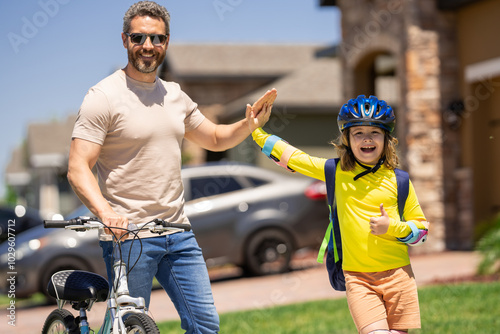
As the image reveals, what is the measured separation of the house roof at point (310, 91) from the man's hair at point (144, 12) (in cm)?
1750

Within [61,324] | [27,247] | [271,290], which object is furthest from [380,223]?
[27,247]

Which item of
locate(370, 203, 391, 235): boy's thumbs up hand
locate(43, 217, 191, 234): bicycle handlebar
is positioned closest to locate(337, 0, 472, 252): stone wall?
locate(370, 203, 391, 235): boy's thumbs up hand

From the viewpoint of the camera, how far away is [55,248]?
33.8 feet

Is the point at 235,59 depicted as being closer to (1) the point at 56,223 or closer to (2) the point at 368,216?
(2) the point at 368,216

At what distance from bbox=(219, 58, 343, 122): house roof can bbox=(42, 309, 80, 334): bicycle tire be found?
17397 millimetres

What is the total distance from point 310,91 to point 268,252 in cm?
1210

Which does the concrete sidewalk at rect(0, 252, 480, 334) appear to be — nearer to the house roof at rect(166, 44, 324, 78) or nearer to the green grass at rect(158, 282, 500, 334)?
the green grass at rect(158, 282, 500, 334)

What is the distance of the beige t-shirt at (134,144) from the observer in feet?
11.9

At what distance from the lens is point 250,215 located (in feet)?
36.3

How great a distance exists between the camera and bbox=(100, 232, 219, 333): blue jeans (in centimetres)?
377

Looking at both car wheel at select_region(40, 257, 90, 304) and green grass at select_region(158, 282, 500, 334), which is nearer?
green grass at select_region(158, 282, 500, 334)

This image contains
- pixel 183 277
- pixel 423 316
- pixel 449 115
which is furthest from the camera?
pixel 449 115

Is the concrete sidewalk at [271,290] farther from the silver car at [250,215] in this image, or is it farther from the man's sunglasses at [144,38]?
the man's sunglasses at [144,38]

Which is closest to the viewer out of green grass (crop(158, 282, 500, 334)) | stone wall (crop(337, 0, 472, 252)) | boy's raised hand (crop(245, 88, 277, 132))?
boy's raised hand (crop(245, 88, 277, 132))
